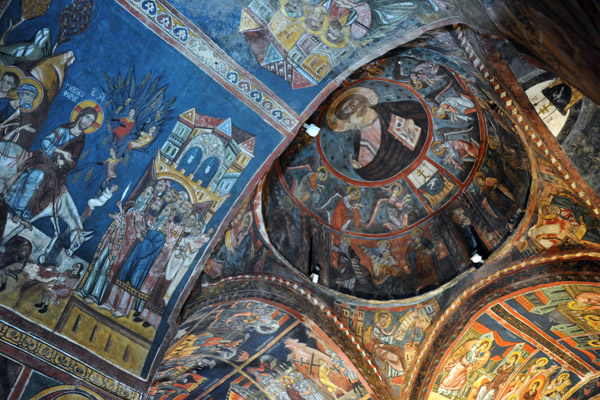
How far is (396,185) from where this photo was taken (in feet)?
38.4

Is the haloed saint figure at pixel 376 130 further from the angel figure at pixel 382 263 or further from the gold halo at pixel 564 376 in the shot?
the gold halo at pixel 564 376

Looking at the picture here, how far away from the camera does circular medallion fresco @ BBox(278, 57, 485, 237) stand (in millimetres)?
10406

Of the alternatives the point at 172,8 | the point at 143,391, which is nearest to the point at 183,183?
the point at 172,8

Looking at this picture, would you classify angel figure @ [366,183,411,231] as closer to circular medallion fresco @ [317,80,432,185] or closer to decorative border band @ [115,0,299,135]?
circular medallion fresco @ [317,80,432,185]

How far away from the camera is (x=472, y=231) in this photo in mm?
11039

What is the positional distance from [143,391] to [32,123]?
3.92m

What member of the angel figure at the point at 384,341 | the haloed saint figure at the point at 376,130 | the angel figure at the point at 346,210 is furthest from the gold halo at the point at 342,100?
the angel figure at the point at 384,341

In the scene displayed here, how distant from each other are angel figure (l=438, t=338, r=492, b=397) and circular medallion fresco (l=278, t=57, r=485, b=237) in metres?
2.83

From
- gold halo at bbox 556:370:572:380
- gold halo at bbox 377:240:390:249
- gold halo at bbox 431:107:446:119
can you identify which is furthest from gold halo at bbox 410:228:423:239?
gold halo at bbox 556:370:572:380

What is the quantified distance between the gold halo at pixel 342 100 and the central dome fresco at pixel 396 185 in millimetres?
21

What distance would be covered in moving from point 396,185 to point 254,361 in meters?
4.91

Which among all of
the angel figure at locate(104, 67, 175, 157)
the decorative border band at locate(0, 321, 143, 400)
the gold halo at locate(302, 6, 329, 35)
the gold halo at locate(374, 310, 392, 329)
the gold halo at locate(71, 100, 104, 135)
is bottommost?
the decorative border band at locate(0, 321, 143, 400)

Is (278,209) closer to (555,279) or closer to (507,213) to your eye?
(507,213)

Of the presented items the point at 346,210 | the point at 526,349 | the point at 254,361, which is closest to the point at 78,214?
the point at 254,361
